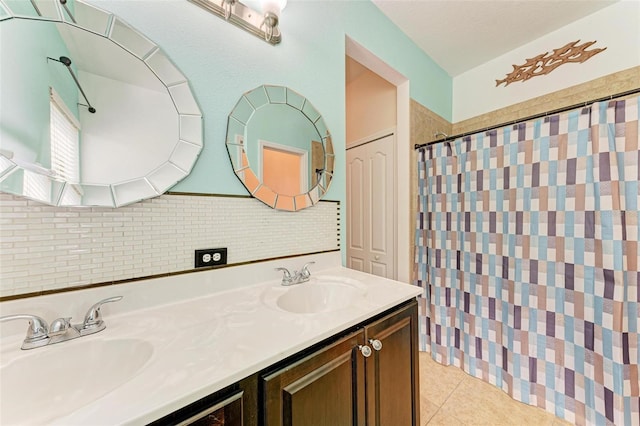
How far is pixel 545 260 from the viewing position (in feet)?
4.41

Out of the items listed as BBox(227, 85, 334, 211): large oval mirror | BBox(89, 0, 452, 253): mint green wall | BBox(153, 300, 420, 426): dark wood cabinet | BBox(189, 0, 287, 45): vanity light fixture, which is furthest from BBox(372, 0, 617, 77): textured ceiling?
BBox(153, 300, 420, 426): dark wood cabinet

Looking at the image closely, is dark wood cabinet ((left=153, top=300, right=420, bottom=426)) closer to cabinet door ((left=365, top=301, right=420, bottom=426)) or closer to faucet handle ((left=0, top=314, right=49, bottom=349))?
cabinet door ((left=365, top=301, right=420, bottom=426))

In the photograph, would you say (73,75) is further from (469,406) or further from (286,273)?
(469,406)

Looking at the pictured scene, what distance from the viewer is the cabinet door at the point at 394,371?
80cm

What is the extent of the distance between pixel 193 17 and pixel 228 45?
149mm

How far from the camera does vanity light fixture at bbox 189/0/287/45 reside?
37.9 inches

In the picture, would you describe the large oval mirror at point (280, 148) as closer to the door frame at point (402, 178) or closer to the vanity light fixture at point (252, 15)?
the vanity light fixture at point (252, 15)

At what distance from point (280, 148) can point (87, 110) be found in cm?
73

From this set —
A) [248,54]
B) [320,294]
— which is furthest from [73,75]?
[320,294]

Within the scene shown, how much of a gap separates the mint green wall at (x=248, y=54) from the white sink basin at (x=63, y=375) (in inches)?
22.0

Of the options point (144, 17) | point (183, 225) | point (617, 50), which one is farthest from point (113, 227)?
point (617, 50)

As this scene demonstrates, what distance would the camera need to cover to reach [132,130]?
2.59ft

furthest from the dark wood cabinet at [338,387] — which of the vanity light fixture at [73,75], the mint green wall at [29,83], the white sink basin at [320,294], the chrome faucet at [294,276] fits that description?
the vanity light fixture at [73,75]

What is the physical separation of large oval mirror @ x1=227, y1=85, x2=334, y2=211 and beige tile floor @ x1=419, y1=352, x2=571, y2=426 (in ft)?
4.88
